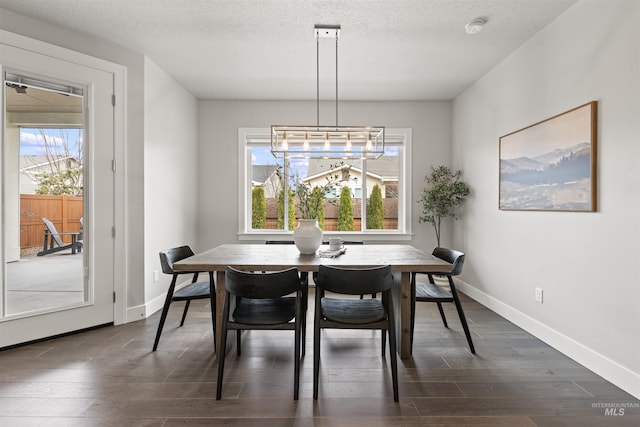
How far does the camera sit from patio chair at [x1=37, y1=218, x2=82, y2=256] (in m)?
2.91

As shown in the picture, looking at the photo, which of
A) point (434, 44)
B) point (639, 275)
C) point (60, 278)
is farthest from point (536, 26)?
point (60, 278)

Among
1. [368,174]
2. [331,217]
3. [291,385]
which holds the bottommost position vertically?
[291,385]

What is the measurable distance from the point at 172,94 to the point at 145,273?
2.10 metres

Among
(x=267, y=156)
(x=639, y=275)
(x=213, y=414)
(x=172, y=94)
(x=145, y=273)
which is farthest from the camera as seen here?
(x=267, y=156)

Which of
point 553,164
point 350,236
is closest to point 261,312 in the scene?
point 553,164

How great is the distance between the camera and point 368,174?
4.97m

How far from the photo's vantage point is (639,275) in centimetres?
203

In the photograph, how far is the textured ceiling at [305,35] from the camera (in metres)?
2.58

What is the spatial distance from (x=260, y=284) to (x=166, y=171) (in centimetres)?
252

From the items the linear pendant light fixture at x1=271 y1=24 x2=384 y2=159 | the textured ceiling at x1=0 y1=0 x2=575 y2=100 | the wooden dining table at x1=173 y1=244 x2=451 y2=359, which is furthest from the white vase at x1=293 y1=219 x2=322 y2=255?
the textured ceiling at x1=0 y1=0 x2=575 y2=100

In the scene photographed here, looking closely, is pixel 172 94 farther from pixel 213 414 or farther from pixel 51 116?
pixel 213 414

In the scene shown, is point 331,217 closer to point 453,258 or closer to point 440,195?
point 440,195

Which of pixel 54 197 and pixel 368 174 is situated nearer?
pixel 54 197

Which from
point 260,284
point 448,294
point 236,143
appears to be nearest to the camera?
point 260,284
